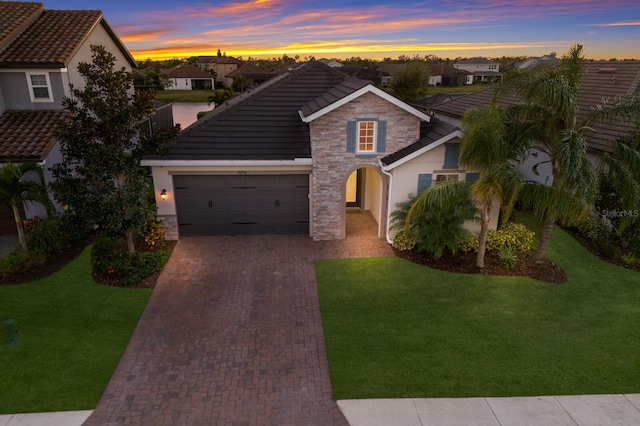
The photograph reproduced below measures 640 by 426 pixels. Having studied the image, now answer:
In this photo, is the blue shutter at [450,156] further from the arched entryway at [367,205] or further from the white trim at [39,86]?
the white trim at [39,86]

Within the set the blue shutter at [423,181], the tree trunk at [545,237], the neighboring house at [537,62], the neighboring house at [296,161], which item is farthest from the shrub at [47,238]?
A: the neighboring house at [537,62]

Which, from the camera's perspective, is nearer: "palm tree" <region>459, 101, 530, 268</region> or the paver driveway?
the paver driveway

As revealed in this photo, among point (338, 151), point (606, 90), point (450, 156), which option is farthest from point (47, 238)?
point (606, 90)

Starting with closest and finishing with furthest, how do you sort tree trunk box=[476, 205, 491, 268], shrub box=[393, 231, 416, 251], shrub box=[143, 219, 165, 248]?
tree trunk box=[476, 205, 491, 268] → shrub box=[393, 231, 416, 251] → shrub box=[143, 219, 165, 248]

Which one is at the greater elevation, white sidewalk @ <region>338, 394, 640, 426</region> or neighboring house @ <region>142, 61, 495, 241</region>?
neighboring house @ <region>142, 61, 495, 241</region>

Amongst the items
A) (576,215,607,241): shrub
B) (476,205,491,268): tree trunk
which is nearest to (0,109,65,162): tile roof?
(476,205,491,268): tree trunk

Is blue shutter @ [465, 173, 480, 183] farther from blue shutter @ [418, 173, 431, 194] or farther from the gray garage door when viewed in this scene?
the gray garage door

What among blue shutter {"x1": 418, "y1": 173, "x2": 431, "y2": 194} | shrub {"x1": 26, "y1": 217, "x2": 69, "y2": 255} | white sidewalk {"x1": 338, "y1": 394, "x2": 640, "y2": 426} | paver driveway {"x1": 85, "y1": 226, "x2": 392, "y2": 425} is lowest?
white sidewalk {"x1": 338, "y1": 394, "x2": 640, "y2": 426}

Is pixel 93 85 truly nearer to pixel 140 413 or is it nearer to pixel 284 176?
pixel 284 176
